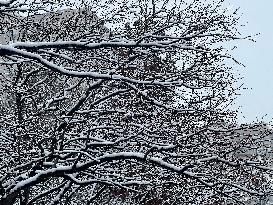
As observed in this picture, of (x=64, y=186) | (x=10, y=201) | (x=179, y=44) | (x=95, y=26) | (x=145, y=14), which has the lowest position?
(x=10, y=201)

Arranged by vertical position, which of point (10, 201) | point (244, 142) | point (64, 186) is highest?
point (244, 142)

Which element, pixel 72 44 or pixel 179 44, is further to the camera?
pixel 179 44

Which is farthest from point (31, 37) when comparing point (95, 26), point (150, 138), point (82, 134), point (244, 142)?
point (244, 142)

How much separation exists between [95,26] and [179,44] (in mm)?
2151

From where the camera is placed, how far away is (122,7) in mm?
7516

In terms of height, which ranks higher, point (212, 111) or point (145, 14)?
point (145, 14)

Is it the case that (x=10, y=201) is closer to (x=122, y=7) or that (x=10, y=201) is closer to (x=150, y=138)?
(x=150, y=138)

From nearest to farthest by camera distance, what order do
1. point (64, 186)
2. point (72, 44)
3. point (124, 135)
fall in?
point (72, 44) < point (124, 135) < point (64, 186)

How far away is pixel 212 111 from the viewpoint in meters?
6.15

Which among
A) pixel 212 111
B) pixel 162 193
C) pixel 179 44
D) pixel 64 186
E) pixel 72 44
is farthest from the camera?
pixel 162 193

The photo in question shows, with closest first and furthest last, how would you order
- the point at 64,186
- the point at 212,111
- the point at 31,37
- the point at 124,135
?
1. the point at 212,111
2. the point at 124,135
3. the point at 64,186
4. the point at 31,37

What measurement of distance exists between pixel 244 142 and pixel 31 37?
4.78 metres

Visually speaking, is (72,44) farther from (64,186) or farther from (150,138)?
(64,186)

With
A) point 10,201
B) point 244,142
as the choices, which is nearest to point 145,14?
point 244,142
